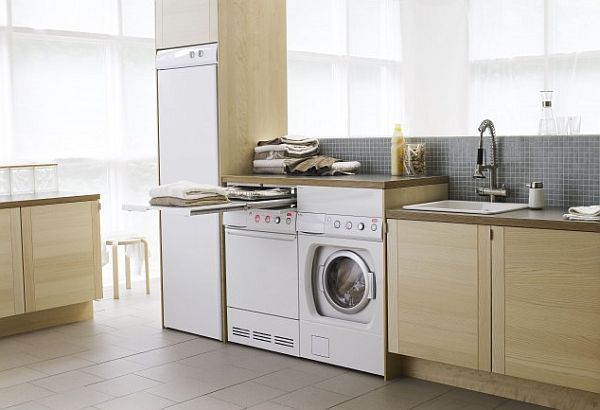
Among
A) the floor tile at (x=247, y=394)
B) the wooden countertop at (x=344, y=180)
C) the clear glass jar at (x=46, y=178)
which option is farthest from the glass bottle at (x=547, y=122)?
the clear glass jar at (x=46, y=178)

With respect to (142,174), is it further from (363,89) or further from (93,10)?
(363,89)

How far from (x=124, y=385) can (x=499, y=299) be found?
1.74m

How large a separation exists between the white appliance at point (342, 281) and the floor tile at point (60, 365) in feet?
3.72

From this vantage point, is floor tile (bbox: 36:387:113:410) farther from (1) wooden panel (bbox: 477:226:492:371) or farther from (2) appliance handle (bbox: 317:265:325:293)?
(1) wooden panel (bbox: 477:226:492:371)

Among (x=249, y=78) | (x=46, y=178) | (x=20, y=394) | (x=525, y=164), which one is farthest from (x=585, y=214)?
(x=46, y=178)

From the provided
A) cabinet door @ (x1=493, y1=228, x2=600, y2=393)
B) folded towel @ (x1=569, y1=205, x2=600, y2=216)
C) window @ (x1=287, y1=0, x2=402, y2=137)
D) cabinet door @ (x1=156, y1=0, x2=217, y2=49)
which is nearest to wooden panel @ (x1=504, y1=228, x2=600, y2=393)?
cabinet door @ (x1=493, y1=228, x2=600, y2=393)

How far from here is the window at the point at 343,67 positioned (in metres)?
7.30

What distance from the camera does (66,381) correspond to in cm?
380

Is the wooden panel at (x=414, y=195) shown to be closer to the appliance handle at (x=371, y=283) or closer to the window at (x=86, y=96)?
the appliance handle at (x=371, y=283)

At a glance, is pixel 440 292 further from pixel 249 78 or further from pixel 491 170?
pixel 249 78

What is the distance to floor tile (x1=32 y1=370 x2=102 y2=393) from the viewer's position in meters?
3.71

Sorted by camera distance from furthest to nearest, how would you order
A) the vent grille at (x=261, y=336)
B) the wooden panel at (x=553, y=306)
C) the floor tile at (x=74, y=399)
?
the vent grille at (x=261, y=336)
the floor tile at (x=74, y=399)
the wooden panel at (x=553, y=306)

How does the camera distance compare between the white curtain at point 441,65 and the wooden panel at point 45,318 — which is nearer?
the wooden panel at point 45,318

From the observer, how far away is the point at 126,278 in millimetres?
5961
